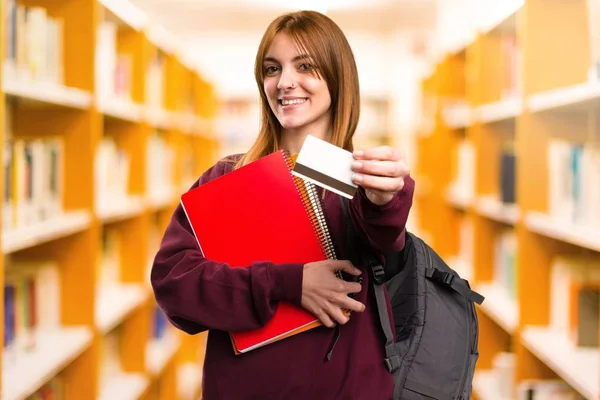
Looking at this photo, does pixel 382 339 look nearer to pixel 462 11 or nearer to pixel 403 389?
pixel 403 389

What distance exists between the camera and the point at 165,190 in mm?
4215

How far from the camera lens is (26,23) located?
2207 millimetres

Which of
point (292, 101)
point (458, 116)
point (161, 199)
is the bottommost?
point (161, 199)

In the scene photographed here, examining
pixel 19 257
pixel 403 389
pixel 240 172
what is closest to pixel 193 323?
pixel 240 172

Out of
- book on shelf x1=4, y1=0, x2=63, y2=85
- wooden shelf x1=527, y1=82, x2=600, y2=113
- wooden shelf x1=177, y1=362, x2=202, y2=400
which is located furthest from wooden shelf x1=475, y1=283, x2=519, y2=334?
wooden shelf x1=177, y1=362, x2=202, y2=400

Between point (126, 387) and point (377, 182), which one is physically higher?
point (377, 182)

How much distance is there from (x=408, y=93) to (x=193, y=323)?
6.47m

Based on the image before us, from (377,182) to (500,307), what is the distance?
2.10 metres

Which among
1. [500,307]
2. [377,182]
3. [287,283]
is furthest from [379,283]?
[500,307]

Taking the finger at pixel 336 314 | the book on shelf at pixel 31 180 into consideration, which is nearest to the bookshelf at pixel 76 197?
the book on shelf at pixel 31 180

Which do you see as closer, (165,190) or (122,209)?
(122,209)

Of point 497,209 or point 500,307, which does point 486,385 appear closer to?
point 500,307

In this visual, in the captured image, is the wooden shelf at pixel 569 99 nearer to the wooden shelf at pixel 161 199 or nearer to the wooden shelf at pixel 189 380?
the wooden shelf at pixel 161 199

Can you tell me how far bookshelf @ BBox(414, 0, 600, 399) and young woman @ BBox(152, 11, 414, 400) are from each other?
0.90 m
